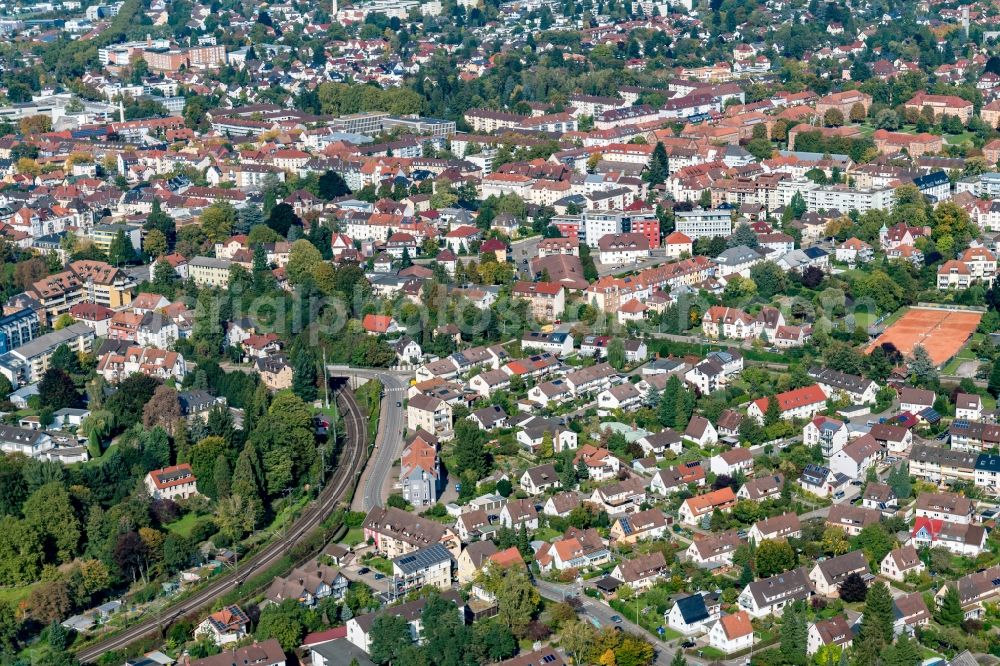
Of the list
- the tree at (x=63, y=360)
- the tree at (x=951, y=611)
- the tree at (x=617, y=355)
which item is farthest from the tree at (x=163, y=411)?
the tree at (x=951, y=611)

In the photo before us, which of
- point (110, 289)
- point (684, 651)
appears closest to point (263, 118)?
point (110, 289)

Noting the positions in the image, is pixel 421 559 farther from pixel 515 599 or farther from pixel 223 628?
pixel 223 628

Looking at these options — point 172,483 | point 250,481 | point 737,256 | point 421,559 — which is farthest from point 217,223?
point 421,559

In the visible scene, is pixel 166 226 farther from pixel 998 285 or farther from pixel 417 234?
pixel 998 285

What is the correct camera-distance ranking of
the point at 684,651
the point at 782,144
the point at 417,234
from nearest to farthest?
1. the point at 684,651
2. the point at 417,234
3. the point at 782,144

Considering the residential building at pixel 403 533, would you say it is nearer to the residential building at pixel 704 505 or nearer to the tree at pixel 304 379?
the residential building at pixel 704 505

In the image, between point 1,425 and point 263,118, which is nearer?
point 1,425

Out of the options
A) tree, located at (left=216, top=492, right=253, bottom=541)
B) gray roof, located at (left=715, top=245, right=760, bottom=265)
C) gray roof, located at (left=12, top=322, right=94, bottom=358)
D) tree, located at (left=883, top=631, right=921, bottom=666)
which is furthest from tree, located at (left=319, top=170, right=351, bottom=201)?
tree, located at (left=883, top=631, right=921, bottom=666)

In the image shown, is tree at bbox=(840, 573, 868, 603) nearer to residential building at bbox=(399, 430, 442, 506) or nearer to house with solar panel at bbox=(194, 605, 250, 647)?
residential building at bbox=(399, 430, 442, 506)
